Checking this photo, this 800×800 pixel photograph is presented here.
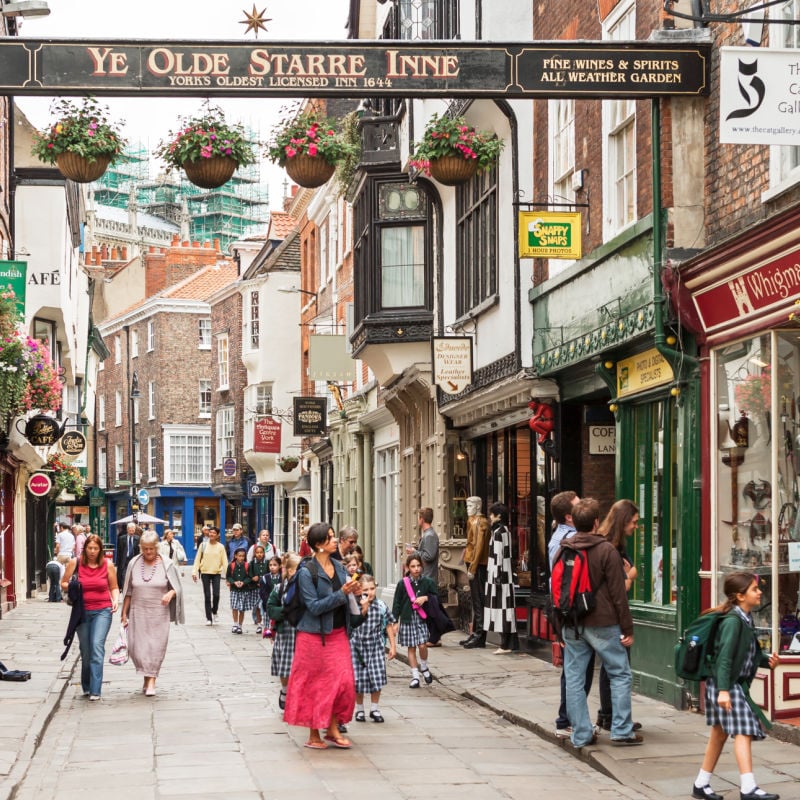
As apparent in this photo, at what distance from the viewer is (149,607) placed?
52.6ft

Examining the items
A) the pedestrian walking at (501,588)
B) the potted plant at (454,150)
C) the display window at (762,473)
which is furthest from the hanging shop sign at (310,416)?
the display window at (762,473)

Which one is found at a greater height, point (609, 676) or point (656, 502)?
point (656, 502)

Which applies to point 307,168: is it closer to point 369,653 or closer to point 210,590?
point 369,653

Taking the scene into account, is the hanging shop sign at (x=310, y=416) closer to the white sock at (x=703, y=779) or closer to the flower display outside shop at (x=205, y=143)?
the flower display outside shop at (x=205, y=143)

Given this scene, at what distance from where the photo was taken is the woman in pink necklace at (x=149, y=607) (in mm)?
15812

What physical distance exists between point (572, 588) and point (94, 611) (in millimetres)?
6505

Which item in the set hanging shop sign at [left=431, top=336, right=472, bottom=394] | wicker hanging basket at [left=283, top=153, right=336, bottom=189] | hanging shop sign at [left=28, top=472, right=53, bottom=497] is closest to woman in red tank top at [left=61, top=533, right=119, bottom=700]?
wicker hanging basket at [left=283, top=153, right=336, bottom=189]

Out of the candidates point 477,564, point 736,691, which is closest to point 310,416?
point 477,564

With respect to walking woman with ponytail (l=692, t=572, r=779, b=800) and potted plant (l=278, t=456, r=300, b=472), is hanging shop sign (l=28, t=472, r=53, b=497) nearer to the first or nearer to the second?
potted plant (l=278, t=456, r=300, b=472)

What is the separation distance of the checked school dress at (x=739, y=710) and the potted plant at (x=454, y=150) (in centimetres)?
941

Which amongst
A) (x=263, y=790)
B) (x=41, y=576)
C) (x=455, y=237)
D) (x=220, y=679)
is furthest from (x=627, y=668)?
(x=41, y=576)

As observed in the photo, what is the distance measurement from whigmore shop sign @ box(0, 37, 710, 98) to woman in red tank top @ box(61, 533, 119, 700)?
520 cm

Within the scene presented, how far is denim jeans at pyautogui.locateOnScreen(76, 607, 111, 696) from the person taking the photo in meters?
15.6

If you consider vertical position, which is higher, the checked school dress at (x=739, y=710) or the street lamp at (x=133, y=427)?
the street lamp at (x=133, y=427)
